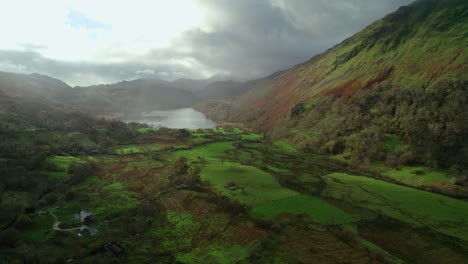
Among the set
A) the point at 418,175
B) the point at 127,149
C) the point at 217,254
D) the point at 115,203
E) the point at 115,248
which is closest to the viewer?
the point at 217,254

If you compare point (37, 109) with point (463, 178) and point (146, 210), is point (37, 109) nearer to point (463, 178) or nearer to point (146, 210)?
point (146, 210)

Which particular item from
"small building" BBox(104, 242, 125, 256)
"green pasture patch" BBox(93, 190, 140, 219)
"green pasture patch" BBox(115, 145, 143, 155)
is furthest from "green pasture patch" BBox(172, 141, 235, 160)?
"small building" BBox(104, 242, 125, 256)

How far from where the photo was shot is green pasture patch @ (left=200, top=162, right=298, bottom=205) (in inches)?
2254

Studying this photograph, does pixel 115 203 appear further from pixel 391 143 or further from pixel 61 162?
pixel 391 143

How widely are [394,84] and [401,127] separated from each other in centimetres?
3404

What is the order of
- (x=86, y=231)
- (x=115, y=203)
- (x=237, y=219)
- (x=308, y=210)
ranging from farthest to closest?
1. (x=115, y=203)
2. (x=308, y=210)
3. (x=237, y=219)
4. (x=86, y=231)

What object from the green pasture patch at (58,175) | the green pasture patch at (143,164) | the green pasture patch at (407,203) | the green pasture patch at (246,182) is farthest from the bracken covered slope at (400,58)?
the green pasture patch at (58,175)

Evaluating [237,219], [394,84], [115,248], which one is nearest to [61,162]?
[115,248]

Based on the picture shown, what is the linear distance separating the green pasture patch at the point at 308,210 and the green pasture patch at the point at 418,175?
28816mm

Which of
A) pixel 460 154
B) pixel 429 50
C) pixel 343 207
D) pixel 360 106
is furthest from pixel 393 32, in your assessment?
pixel 343 207

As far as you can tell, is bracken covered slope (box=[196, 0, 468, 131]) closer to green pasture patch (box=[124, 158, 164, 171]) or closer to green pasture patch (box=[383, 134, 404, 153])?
green pasture patch (box=[383, 134, 404, 153])

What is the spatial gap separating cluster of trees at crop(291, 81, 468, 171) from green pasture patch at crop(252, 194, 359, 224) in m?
36.3

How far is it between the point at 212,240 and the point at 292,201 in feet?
68.3

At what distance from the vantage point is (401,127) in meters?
85.7
